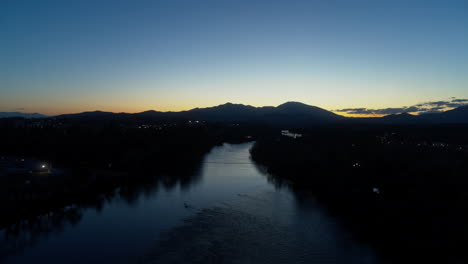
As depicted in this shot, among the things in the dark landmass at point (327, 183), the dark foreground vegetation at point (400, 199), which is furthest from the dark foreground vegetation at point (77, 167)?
the dark foreground vegetation at point (400, 199)

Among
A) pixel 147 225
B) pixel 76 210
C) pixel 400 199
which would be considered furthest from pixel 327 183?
pixel 76 210

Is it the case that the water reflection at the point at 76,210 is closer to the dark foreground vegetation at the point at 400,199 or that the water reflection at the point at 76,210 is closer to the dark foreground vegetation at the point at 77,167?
the dark foreground vegetation at the point at 77,167

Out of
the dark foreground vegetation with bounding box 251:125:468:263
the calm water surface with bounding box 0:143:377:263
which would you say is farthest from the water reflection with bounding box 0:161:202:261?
the dark foreground vegetation with bounding box 251:125:468:263

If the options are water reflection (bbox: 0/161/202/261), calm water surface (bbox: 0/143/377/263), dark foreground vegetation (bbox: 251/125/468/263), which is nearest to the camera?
calm water surface (bbox: 0/143/377/263)

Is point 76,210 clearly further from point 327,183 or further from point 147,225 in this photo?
point 327,183

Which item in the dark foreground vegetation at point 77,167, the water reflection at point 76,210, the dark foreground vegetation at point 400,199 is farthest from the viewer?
the dark foreground vegetation at point 77,167

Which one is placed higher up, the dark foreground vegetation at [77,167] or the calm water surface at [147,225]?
the dark foreground vegetation at [77,167]

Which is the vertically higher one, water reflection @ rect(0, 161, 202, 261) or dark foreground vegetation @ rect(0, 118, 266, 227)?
dark foreground vegetation @ rect(0, 118, 266, 227)

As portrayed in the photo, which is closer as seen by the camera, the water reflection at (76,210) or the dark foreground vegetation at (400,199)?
the dark foreground vegetation at (400,199)

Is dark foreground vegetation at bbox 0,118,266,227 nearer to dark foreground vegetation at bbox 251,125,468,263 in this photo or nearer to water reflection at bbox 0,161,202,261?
water reflection at bbox 0,161,202,261
